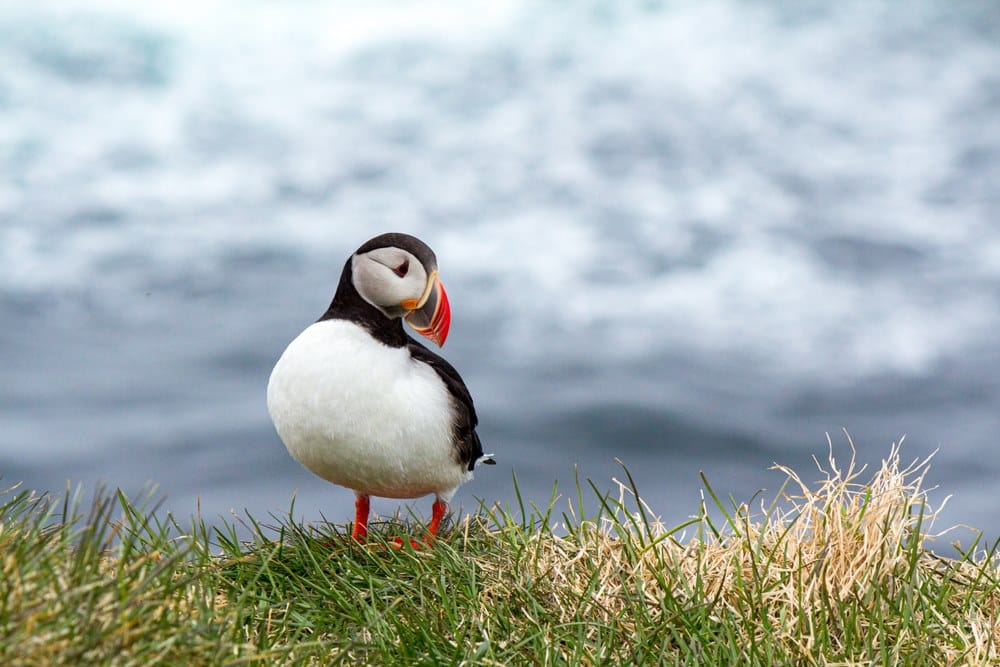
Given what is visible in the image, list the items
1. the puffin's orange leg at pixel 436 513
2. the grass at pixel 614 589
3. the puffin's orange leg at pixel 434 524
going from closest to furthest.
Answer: the grass at pixel 614 589 → the puffin's orange leg at pixel 434 524 → the puffin's orange leg at pixel 436 513

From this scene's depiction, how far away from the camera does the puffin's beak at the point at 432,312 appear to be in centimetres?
567

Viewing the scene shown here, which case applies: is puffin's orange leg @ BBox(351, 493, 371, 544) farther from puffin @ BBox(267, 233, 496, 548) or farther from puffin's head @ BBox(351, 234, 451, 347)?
puffin's head @ BBox(351, 234, 451, 347)

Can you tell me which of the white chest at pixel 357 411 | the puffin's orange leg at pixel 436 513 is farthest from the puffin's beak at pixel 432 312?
the puffin's orange leg at pixel 436 513

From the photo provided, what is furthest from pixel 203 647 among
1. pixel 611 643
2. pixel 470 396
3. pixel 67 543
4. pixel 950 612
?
pixel 950 612

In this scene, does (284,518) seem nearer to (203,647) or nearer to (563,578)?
(563,578)

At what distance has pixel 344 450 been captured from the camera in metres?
5.53

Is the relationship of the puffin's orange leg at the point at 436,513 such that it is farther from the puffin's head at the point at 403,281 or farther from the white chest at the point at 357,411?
the puffin's head at the point at 403,281

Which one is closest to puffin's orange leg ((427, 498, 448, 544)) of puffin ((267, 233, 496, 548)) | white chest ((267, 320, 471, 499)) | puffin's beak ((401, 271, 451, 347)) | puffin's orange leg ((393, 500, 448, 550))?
puffin's orange leg ((393, 500, 448, 550))

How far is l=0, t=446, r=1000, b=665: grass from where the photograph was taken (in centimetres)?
462

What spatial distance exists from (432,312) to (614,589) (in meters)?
1.70

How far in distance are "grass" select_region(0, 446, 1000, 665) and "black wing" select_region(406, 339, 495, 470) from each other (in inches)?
16.5

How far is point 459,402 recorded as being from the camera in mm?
6023

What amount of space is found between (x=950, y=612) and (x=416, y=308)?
3.11 m

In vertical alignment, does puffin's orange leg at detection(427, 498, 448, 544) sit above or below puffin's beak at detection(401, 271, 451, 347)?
below
